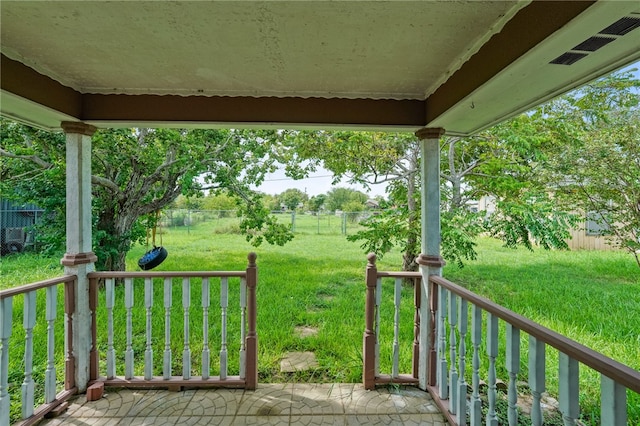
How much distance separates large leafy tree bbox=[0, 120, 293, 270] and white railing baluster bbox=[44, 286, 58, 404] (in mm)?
2298

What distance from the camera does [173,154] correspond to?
4.35 m

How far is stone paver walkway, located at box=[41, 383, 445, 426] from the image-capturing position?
6.15ft

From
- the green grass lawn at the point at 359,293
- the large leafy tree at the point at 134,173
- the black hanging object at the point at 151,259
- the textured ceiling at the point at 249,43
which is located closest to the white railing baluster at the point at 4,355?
the textured ceiling at the point at 249,43

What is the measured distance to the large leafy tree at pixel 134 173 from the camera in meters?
3.92

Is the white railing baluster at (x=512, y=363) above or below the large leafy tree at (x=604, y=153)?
below

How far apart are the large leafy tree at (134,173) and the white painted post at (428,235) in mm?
2391

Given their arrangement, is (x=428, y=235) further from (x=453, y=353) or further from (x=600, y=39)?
(x=600, y=39)

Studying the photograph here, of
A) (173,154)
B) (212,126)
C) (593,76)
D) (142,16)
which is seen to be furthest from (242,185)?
(593,76)

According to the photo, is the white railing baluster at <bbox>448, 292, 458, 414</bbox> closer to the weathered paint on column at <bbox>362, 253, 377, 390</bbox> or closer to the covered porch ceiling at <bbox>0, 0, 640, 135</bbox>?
the weathered paint on column at <bbox>362, 253, 377, 390</bbox>

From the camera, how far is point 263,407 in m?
2.00

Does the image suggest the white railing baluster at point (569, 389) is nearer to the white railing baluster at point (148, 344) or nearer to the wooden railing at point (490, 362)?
the wooden railing at point (490, 362)

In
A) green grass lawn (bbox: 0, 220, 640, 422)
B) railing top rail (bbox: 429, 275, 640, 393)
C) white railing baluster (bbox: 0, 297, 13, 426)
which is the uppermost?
railing top rail (bbox: 429, 275, 640, 393)

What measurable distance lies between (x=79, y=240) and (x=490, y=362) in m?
2.70

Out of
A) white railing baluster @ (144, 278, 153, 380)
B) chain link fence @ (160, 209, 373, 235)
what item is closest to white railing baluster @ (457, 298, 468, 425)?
white railing baluster @ (144, 278, 153, 380)
